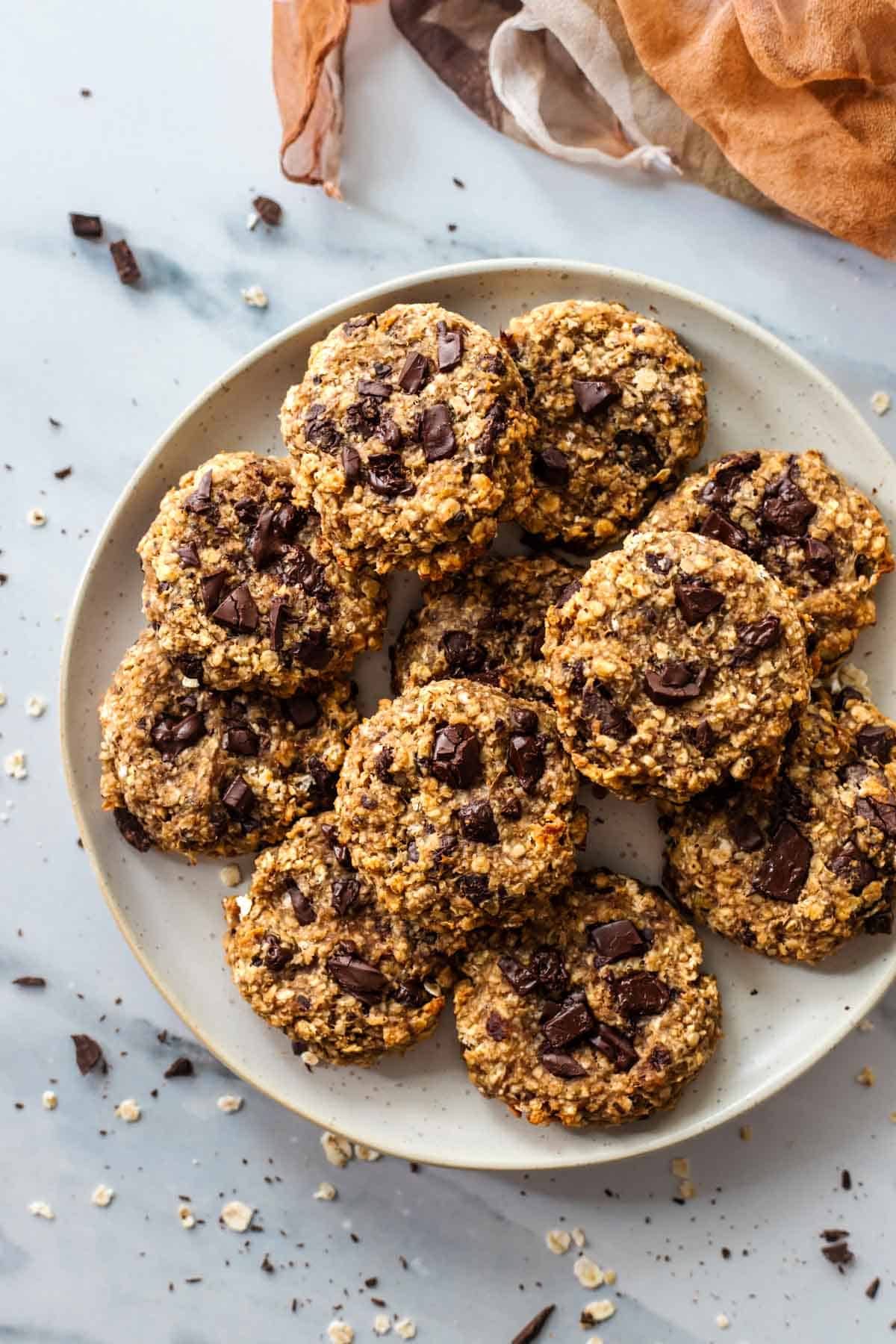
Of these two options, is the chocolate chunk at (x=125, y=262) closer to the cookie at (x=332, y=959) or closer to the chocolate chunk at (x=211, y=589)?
the chocolate chunk at (x=211, y=589)

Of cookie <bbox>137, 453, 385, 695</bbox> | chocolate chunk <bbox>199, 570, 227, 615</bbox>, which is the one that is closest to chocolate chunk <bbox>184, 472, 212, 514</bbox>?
cookie <bbox>137, 453, 385, 695</bbox>

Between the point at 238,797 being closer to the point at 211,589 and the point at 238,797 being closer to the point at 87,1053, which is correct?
the point at 211,589

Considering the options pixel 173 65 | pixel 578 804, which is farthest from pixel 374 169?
pixel 578 804

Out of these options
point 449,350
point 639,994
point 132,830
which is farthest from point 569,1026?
point 449,350

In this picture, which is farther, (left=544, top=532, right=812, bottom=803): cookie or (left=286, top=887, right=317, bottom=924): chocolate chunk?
(left=286, top=887, right=317, bottom=924): chocolate chunk

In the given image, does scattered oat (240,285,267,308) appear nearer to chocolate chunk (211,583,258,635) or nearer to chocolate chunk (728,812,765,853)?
chocolate chunk (211,583,258,635)

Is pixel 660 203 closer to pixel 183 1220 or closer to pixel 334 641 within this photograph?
pixel 334 641
